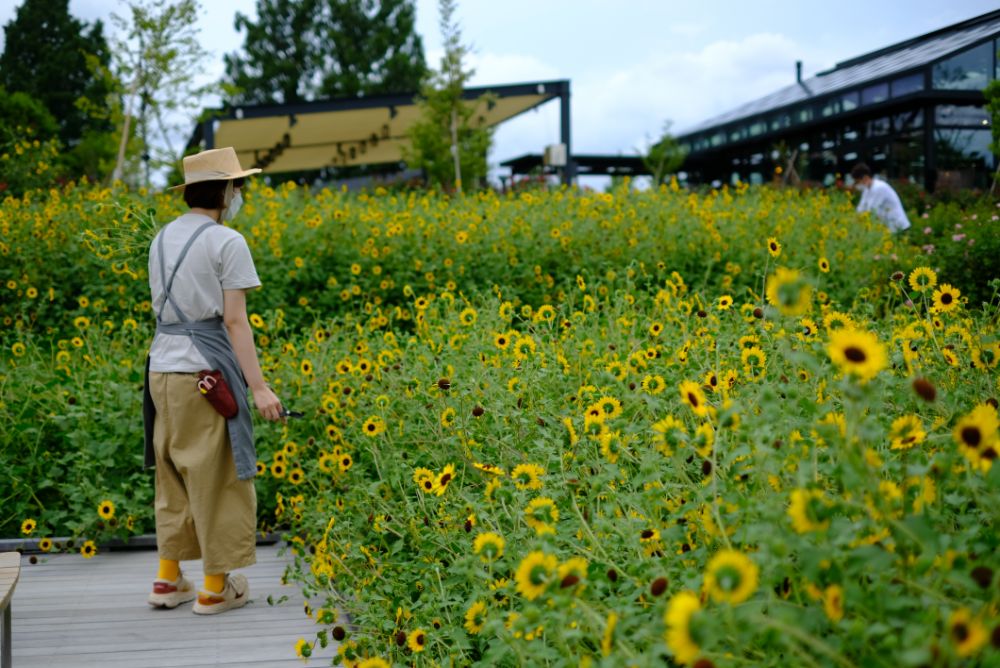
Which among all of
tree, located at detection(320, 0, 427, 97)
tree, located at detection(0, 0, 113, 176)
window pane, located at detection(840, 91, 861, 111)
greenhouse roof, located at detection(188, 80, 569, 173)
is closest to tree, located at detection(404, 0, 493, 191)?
greenhouse roof, located at detection(188, 80, 569, 173)

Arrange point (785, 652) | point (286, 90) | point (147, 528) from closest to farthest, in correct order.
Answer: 1. point (785, 652)
2. point (147, 528)
3. point (286, 90)

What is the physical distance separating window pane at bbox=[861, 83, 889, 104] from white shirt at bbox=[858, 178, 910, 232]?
12200 mm

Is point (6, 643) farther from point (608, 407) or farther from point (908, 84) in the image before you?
point (908, 84)

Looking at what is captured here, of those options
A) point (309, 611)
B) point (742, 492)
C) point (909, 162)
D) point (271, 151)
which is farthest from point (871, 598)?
point (271, 151)

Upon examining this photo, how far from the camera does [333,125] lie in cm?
2417

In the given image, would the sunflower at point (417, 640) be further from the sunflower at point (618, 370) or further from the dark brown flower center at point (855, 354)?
the dark brown flower center at point (855, 354)

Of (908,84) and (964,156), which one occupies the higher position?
(908,84)

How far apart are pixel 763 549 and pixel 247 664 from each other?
6.76 ft

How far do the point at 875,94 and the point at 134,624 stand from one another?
69.7 ft

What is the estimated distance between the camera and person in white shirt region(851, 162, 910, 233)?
9430mm

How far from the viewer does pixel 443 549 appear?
307cm

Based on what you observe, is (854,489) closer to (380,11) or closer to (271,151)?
(271,151)

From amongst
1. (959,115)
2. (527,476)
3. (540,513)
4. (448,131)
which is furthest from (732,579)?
(959,115)

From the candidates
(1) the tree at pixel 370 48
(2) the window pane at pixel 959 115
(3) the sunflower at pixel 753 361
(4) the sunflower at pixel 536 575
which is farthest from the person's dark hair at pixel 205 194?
(1) the tree at pixel 370 48
